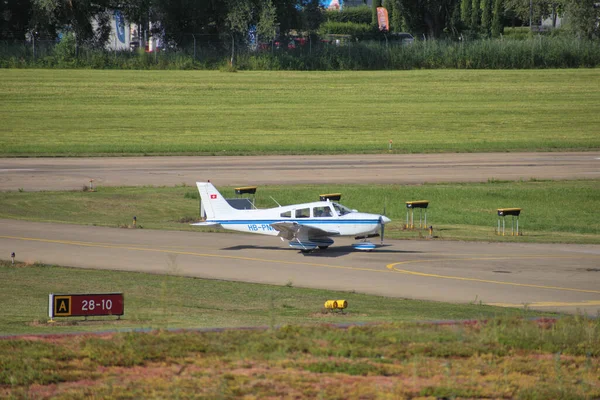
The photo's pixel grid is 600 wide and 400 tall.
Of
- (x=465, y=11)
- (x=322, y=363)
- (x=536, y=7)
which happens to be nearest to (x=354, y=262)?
(x=322, y=363)

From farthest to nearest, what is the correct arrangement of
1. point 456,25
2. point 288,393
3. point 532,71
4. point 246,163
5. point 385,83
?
1. point 456,25
2. point 532,71
3. point 385,83
4. point 246,163
5. point 288,393

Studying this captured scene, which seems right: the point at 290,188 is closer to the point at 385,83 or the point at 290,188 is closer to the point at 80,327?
the point at 80,327

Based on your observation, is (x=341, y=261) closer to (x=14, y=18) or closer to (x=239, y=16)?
(x=239, y=16)

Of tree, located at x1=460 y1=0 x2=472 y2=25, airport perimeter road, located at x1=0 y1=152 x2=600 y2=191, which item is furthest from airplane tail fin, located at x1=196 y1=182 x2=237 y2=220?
tree, located at x1=460 y1=0 x2=472 y2=25

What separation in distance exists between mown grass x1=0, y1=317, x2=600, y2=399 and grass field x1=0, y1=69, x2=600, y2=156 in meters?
41.5

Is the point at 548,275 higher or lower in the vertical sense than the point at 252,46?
lower

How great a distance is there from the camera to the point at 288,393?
13070 mm

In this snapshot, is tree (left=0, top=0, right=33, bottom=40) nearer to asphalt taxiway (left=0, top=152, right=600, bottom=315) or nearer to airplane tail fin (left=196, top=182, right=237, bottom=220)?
asphalt taxiway (left=0, top=152, right=600, bottom=315)

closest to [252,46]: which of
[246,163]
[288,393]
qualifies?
[246,163]

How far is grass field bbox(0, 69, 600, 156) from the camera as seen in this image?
6122 centimetres

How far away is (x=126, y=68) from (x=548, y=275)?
66.5 metres

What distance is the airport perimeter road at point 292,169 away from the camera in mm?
44906

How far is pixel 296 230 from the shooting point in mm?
29031

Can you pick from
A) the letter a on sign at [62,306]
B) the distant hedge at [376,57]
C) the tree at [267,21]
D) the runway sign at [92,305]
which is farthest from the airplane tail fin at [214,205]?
the distant hedge at [376,57]
